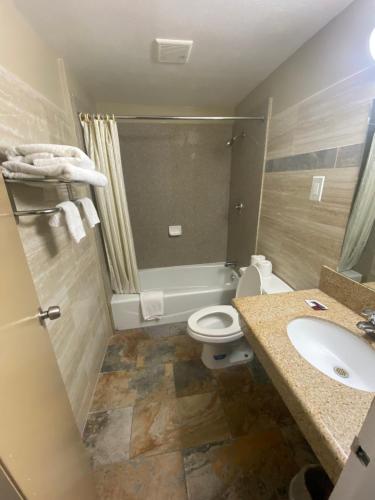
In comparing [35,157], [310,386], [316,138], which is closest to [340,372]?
[310,386]

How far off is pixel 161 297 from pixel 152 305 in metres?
0.12

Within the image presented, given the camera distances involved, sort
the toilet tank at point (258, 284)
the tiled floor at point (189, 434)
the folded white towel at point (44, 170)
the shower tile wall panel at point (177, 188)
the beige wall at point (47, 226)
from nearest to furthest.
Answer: the folded white towel at point (44, 170) < the beige wall at point (47, 226) < the tiled floor at point (189, 434) < the toilet tank at point (258, 284) < the shower tile wall panel at point (177, 188)

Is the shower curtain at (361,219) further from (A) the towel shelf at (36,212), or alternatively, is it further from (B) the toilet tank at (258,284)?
(A) the towel shelf at (36,212)

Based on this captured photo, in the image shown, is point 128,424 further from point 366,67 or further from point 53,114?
point 366,67

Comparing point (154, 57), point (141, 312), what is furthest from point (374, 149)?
point (141, 312)

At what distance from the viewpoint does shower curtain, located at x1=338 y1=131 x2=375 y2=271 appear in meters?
0.93

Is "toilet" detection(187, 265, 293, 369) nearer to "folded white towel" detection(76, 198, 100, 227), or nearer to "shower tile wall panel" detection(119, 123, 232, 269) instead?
"folded white towel" detection(76, 198, 100, 227)

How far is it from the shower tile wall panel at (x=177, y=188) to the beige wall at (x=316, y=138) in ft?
2.95

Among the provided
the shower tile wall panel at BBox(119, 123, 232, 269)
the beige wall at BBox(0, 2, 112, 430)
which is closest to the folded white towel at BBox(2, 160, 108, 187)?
the beige wall at BBox(0, 2, 112, 430)

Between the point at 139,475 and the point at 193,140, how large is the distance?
282cm

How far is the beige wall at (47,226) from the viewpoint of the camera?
902 millimetres

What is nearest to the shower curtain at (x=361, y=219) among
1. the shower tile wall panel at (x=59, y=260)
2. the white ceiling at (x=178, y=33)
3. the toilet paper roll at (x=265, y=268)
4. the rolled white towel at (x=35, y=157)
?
the toilet paper roll at (x=265, y=268)

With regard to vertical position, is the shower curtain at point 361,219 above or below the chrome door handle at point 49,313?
above

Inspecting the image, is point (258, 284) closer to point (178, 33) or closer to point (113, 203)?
point (113, 203)
